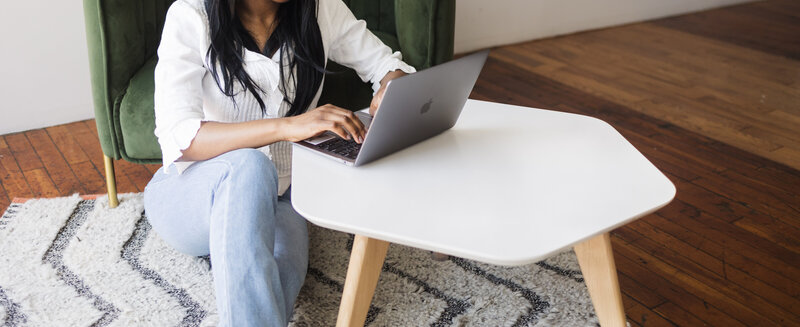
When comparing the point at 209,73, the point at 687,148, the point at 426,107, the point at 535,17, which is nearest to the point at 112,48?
the point at 209,73

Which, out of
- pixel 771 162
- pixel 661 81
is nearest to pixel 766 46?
pixel 661 81

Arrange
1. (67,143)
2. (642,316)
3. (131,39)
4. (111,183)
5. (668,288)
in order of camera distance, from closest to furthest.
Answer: (642,316) → (668,288) → (131,39) → (111,183) → (67,143)

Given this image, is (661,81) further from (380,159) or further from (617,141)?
(380,159)

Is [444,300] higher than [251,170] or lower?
lower

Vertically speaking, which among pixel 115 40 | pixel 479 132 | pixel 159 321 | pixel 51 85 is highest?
pixel 479 132

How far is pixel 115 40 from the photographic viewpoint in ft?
5.39

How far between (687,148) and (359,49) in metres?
1.32

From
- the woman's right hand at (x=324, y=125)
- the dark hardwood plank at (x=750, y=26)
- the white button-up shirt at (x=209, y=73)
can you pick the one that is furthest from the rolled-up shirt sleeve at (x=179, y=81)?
the dark hardwood plank at (x=750, y=26)

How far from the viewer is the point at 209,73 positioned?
130 cm

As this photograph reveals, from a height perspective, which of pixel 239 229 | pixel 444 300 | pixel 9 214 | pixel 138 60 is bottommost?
pixel 9 214

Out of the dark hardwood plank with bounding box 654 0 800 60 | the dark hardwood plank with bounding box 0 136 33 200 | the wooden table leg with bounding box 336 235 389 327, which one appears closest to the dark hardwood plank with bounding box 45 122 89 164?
the dark hardwood plank with bounding box 0 136 33 200

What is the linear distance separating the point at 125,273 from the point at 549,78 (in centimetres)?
203

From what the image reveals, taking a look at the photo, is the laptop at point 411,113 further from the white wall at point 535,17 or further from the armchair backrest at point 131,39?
the white wall at point 535,17

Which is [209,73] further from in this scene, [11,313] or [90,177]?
[90,177]
